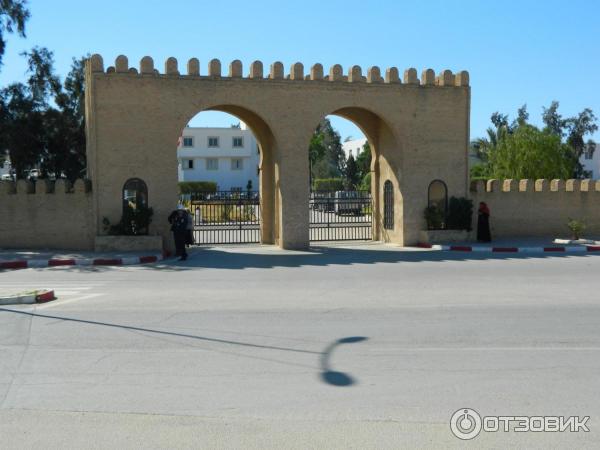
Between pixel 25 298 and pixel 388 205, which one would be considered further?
pixel 388 205

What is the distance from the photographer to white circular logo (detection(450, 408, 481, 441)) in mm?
4953

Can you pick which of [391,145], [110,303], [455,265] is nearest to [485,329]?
[110,303]

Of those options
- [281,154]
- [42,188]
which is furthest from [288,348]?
[42,188]

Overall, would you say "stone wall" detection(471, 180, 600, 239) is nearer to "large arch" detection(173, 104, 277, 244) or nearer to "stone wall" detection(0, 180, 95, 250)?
"large arch" detection(173, 104, 277, 244)

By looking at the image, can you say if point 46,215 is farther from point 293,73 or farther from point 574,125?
point 574,125

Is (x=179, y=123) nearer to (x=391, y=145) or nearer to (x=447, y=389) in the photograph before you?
(x=391, y=145)

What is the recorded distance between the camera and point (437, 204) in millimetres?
22906

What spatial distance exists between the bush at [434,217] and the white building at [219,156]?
57689 millimetres

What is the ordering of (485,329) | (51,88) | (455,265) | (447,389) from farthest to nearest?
(51,88) → (455,265) → (485,329) → (447,389)

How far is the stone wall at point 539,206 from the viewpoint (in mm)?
23844

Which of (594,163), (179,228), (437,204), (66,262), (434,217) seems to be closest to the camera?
(66,262)

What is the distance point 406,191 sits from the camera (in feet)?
73.6

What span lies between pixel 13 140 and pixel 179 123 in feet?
28.5

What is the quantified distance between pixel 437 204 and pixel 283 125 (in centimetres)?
606
